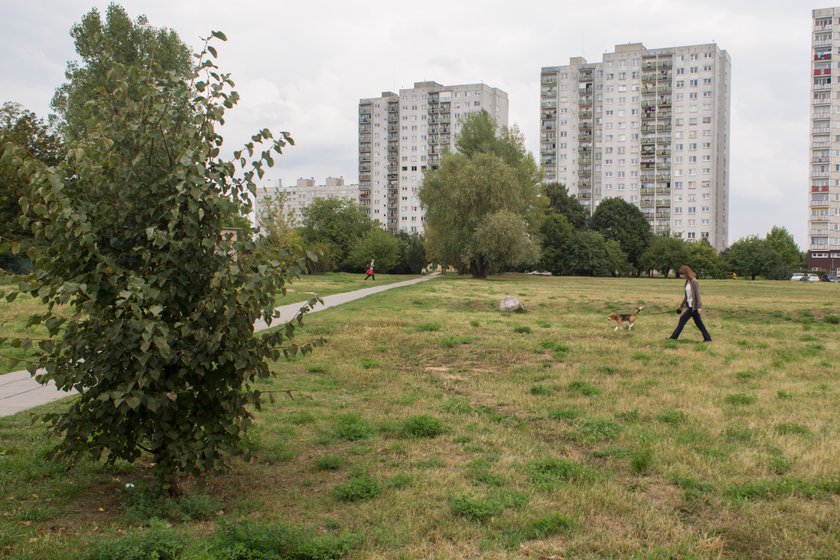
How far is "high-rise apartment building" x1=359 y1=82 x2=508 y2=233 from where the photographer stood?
145500 mm

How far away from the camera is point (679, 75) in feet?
416

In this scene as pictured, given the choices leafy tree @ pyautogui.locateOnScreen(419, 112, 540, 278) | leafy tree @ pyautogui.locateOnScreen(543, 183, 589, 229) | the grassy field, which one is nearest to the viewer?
the grassy field

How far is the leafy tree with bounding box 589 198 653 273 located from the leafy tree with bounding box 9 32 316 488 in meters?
92.5

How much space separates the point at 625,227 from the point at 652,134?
144 feet

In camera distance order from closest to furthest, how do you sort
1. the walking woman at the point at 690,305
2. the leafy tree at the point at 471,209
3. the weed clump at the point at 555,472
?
1. the weed clump at the point at 555,472
2. the walking woman at the point at 690,305
3. the leafy tree at the point at 471,209

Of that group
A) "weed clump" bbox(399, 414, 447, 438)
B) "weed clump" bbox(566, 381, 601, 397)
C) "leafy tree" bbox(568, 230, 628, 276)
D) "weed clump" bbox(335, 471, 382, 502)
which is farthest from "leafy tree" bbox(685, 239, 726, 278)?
"weed clump" bbox(335, 471, 382, 502)

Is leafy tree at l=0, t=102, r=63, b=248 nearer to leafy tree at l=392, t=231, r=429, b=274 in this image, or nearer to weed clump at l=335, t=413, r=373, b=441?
weed clump at l=335, t=413, r=373, b=441

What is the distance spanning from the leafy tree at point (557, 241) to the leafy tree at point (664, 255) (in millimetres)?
12222

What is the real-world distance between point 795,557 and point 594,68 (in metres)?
141

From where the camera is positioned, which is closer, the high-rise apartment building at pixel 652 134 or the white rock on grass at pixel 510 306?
the white rock on grass at pixel 510 306

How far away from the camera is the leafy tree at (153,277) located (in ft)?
14.8

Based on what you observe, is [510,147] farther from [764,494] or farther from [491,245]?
[764,494]

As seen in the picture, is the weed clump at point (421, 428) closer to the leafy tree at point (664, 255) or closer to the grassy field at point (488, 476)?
the grassy field at point (488, 476)

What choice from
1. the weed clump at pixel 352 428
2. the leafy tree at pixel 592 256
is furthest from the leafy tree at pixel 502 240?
the weed clump at pixel 352 428
